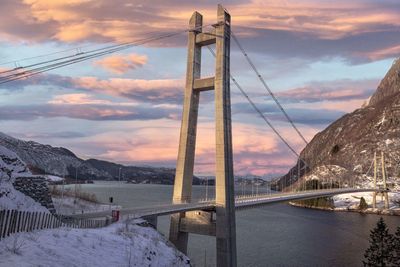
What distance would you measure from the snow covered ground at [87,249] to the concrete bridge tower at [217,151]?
69.0 ft

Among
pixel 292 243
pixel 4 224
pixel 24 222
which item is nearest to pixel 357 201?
pixel 292 243

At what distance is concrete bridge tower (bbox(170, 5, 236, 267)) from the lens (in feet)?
163

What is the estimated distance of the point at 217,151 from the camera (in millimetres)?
50375

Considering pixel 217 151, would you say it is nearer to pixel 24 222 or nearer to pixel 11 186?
pixel 11 186

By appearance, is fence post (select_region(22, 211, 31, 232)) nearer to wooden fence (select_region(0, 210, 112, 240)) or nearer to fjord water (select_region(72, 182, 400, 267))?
wooden fence (select_region(0, 210, 112, 240))

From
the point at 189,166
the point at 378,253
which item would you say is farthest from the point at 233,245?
the point at 378,253

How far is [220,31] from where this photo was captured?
180 ft

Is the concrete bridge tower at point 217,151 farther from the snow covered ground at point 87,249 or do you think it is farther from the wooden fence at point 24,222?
the wooden fence at point 24,222

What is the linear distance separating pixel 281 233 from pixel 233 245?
37.0 meters

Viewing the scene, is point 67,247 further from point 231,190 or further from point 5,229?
point 231,190

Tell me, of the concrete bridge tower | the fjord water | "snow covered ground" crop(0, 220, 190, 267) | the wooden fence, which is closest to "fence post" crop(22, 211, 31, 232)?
the wooden fence

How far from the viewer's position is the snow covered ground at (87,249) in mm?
16875

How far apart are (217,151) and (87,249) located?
3101 centimetres

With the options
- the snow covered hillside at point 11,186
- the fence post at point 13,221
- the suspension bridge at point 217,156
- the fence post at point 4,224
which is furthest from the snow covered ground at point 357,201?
the fence post at point 4,224
